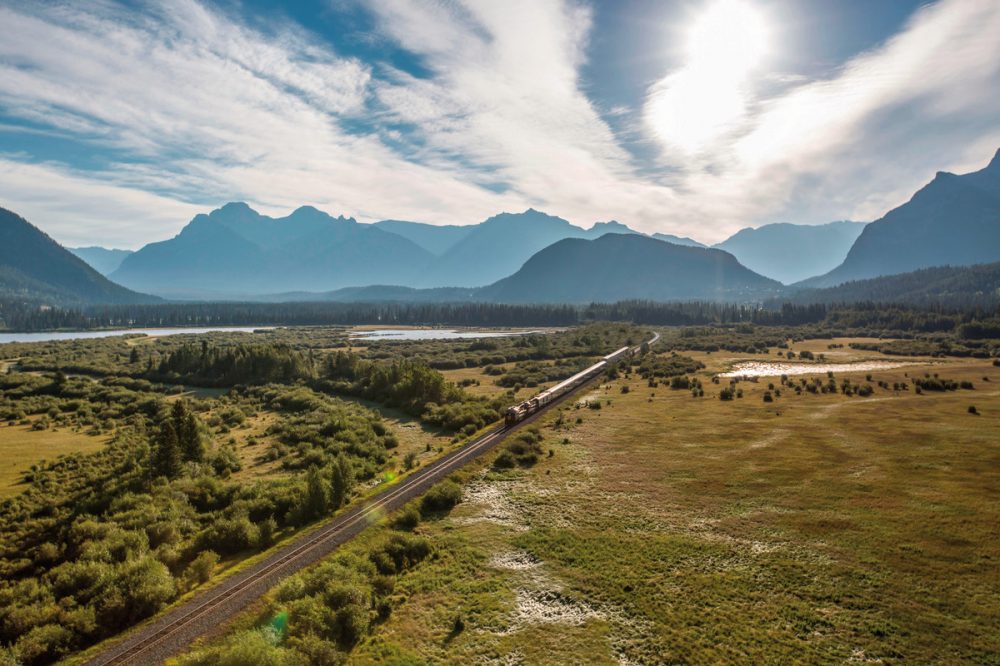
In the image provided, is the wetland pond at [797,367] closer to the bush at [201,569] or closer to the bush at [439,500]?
the bush at [439,500]

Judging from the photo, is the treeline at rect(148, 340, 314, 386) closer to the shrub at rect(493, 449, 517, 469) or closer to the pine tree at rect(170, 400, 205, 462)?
the pine tree at rect(170, 400, 205, 462)

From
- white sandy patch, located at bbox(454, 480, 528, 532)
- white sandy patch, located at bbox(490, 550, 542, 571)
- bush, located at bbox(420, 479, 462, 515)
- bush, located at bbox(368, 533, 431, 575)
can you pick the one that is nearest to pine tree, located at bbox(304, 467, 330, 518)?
bush, located at bbox(420, 479, 462, 515)

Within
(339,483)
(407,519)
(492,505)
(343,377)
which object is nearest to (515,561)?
(492,505)

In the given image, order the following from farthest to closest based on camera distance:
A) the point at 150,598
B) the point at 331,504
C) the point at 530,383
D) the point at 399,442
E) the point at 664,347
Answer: the point at 664,347, the point at 530,383, the point at 399,442, the point at 331,504, the point at 150,598

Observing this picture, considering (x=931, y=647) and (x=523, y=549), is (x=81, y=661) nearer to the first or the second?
(x=523, y=549)

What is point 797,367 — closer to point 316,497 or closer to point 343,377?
point 343,377

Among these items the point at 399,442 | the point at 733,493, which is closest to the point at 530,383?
the point at 399,442

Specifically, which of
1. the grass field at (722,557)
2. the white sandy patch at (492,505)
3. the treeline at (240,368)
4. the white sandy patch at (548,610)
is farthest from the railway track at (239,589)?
the treeline at (240,368)
